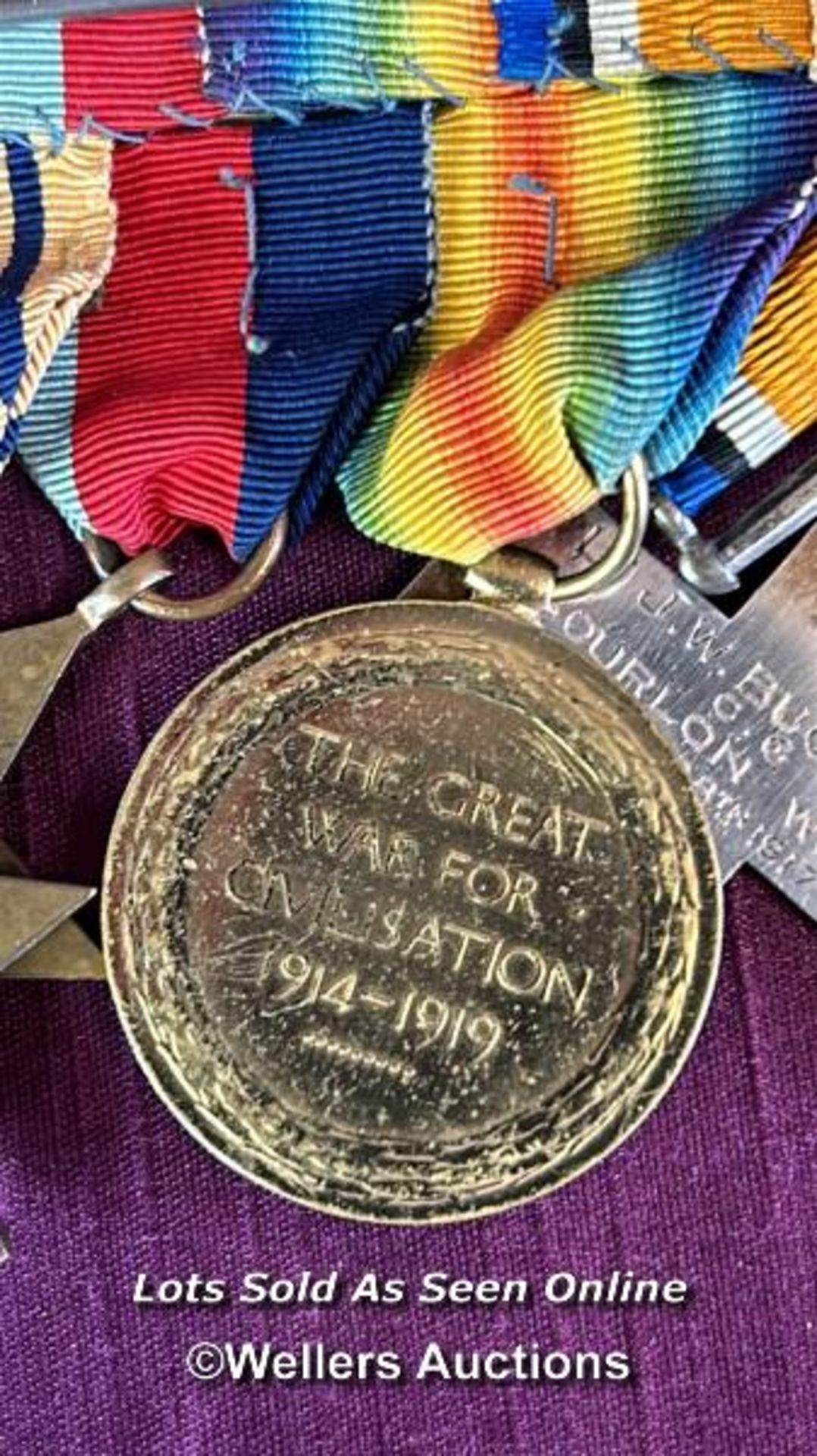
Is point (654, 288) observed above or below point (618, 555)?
above

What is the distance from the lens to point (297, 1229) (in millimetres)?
1166

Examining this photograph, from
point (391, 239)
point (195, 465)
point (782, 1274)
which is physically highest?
point (391, 239)

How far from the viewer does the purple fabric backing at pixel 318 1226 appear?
115 cm

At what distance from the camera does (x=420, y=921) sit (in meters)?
1.12

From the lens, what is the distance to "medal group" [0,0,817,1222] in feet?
3.58

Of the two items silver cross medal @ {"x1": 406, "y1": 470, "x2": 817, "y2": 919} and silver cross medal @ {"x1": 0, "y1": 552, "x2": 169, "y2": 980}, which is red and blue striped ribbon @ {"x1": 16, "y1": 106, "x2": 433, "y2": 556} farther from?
silver cross medal @ {"x1": 406, "y1": 470, "x2": 817, "y2": 919}

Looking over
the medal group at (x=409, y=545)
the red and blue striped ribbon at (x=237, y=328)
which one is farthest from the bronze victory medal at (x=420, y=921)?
the red and blue striped ribbon at (x=237, y=328)

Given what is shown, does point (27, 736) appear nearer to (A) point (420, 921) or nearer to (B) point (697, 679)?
(A) point (420, 921)

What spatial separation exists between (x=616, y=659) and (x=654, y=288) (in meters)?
0.20

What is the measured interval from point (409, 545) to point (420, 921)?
20 cm

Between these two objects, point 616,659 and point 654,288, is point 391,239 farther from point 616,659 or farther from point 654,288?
point 616,659

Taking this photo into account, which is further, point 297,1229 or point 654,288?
point 297,1229

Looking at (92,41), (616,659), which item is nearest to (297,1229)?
(616,659)

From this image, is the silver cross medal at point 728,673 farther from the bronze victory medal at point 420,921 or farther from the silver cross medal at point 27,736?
the silver cross medal at point 27,736
